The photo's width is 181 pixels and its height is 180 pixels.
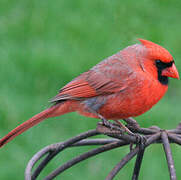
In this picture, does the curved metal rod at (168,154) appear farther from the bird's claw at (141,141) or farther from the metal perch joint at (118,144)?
the bird's claw at (141,141)

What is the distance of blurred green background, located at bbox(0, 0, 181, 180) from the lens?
4266mm

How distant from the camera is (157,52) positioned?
2891mm

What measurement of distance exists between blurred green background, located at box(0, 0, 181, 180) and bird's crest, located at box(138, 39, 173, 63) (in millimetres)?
1539

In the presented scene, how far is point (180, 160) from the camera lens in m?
4.21

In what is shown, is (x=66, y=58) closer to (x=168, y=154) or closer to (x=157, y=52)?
(x=157, y=52)

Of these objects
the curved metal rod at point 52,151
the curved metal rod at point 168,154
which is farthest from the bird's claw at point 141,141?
the curved metal rod at point 52,151

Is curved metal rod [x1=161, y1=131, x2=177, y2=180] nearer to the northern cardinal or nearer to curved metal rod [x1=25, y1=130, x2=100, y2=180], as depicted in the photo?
curved metal rod [x1=25, y1=130, x2=100, y2=180]

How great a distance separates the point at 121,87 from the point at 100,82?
0.68 feet

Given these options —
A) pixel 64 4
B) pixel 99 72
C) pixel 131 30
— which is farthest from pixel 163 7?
pixel 99 72

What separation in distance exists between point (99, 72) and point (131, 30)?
2.35 metres

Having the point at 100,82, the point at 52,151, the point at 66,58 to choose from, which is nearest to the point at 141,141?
the point at 52,151

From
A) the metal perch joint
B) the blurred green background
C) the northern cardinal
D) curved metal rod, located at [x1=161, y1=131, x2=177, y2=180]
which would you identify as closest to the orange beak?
the northern cardinal

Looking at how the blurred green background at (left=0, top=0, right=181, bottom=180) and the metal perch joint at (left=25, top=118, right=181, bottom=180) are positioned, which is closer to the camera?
the metal perch joint at (left=25, top=118, right=181, bottom=180)

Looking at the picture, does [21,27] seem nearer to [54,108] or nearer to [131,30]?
[131,30]
